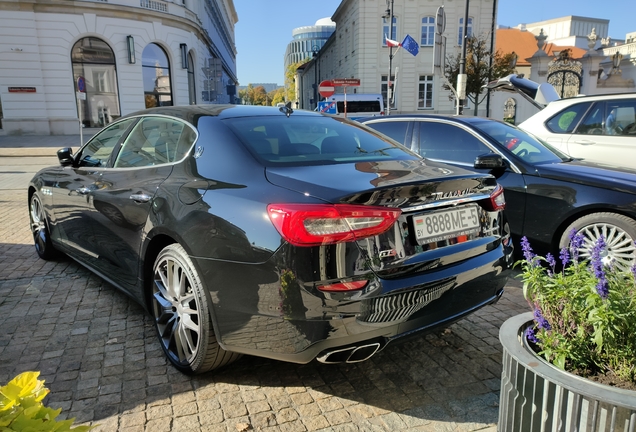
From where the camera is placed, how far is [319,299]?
2266mm

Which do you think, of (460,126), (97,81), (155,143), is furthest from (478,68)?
(155,143)

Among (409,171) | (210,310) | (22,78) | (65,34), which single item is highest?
(65,34)

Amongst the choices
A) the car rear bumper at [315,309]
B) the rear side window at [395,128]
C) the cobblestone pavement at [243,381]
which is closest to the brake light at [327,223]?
the car rear bumper at [315,309]

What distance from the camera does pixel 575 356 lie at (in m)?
1.81

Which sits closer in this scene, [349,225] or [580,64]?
[349,225]

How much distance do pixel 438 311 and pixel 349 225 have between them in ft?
2.38

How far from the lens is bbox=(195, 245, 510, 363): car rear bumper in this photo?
7.50ft

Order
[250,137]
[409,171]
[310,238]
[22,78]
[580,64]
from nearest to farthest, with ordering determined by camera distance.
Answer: [310,238] < [409,171] < [250,137] < [22,78] < [580,64]

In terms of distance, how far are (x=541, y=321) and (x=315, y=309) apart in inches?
37.5

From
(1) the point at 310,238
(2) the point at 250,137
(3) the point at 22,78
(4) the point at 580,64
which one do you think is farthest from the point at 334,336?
(4) the point at 580,64

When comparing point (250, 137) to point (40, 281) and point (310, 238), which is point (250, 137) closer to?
point (310, 238)

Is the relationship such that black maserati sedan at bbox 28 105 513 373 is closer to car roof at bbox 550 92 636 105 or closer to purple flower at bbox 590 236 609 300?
purple flower at bbox 590 236 609 300

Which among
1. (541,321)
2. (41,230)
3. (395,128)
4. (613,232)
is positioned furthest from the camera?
(395,128)

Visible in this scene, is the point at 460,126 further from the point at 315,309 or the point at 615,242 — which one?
the point at 315,309
